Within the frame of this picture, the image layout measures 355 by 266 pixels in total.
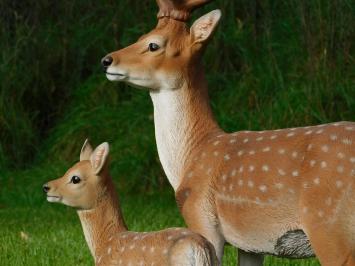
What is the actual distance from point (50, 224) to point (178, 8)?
12.0 ft

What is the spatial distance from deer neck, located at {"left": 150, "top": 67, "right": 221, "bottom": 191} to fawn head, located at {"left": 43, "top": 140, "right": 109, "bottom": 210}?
1.15 feet

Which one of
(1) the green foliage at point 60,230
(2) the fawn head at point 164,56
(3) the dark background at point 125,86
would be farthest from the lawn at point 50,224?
(2) the fawn head at point 164,56

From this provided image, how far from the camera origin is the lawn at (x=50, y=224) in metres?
7.30

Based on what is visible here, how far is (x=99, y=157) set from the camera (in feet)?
18.4

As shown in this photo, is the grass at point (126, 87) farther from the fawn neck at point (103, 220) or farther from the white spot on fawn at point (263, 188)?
the white spot on fawn at point (263, 188)

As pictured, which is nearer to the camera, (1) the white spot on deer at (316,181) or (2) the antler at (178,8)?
(1) the white spot on deer at (316,181)

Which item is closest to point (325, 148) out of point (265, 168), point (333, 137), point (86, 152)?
point (333, 137)

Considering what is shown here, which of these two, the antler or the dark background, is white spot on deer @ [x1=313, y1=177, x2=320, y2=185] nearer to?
the antler

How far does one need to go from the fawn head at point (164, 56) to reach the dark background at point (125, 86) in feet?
13.6

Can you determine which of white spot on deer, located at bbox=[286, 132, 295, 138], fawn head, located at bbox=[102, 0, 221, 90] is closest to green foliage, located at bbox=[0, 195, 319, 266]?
fawn head, located at bbox=[102, 0, 221, 90]

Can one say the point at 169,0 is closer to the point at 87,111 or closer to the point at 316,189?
the point at 316,189

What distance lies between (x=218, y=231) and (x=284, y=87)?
5.20 meters

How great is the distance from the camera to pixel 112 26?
1212 cm

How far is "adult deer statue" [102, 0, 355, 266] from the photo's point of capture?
4938 millimetres
